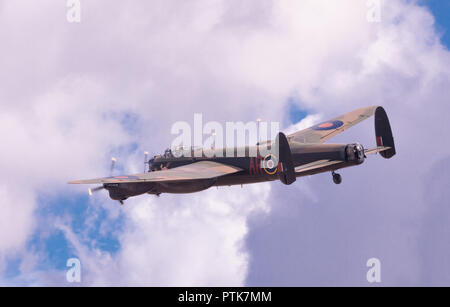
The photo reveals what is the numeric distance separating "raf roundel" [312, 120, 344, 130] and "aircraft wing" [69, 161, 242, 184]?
1141cm

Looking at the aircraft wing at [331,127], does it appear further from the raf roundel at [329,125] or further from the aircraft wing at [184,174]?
the aircraft wing at [184,174]

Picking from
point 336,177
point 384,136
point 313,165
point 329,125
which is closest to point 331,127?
point 329,125

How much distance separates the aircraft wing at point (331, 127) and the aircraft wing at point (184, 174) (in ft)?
26.0

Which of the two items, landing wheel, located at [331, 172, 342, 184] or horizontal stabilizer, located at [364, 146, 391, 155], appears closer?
landing wheel, located at [331, 172, 342, 184]

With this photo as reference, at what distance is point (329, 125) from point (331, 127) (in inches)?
22.4

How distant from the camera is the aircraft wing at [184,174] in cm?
4611

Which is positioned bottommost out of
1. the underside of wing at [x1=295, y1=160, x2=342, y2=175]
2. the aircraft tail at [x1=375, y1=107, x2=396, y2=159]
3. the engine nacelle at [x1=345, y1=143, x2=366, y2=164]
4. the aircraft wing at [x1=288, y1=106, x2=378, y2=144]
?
the underside of wing at [x1=295, y1=160, x2=342, y2=175]

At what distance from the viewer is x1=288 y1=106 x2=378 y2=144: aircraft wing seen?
57.1 meters

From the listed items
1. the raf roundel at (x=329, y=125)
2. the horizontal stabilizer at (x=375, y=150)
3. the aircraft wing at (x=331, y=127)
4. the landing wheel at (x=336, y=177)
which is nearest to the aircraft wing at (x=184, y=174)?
the landing wheel at (x=336, y=177)

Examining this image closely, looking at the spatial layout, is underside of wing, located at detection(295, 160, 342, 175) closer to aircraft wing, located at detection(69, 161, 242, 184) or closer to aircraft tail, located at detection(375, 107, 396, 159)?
aircraft wing, located at detection(69, 161, 242, 184)

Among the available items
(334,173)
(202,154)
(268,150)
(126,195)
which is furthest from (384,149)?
(126,195)

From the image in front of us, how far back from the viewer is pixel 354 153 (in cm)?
4762

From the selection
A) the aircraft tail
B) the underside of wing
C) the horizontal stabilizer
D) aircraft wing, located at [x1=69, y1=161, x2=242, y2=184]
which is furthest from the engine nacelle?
aircraft wing, located at [x1=69, y1=161, x2=242, y2=184]

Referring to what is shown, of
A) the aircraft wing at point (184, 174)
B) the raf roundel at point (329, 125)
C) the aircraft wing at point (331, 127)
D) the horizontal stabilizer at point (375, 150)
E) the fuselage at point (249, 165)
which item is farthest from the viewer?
the raf roundel at point (329, 125)
